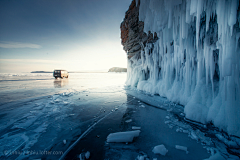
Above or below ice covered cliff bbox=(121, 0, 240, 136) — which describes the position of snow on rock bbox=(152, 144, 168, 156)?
below

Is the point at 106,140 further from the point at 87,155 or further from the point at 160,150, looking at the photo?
the point at 160,150

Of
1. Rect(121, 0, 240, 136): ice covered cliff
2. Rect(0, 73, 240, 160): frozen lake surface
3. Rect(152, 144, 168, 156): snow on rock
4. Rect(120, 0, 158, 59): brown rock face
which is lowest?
Rect(0, 73, 240, 160): frozen lake surface

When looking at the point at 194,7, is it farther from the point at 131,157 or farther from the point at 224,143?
the point at 131,157

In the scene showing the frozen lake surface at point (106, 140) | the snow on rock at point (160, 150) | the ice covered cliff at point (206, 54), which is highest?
the ice covered cliff at point (206, 54)

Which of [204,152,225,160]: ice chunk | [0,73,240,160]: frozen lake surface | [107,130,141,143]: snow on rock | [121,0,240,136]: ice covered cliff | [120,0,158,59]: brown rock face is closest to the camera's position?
[204,152,225,160]: ice chunk

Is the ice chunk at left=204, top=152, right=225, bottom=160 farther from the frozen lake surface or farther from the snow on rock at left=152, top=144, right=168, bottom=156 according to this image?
the snow on rock at left=152, top=144, right=168, bottom=156

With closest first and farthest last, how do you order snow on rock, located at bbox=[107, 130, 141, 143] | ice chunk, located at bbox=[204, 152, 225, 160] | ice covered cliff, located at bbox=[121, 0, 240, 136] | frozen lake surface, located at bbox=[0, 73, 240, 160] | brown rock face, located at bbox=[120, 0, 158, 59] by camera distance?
ice chunk, located at bbox=[204, 152, 225, 160] < frozen lake surface, located at bbox=[0, 73, 240, 160] < snow on rock, located at bbox=[107, 130, 141, 143] < ice covered cliff, located at bbox=[121, 0, 240, 136] < brown rock face, located at bbox=[120, 0, 158, 59]

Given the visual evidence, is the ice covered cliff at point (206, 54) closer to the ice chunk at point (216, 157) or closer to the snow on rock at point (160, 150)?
the ice chunk at point (216, 157)

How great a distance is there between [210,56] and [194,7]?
1.95 m

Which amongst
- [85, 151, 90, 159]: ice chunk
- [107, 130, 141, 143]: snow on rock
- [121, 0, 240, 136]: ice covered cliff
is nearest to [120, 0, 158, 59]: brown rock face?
[121, 0, 240, 136]: ice covered cliff

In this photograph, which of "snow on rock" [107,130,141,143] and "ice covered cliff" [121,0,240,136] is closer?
"snow on rock" [107,130,141,143]

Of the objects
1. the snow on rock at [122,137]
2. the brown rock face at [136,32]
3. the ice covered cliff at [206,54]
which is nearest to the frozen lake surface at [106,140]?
the snow on rock at [122,137]

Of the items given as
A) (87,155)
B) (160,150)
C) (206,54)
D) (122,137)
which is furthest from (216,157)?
(206,54)

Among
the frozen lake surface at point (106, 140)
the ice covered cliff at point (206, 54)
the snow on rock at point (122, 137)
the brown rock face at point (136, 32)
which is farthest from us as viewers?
the brown rock face at point (136, 32)
